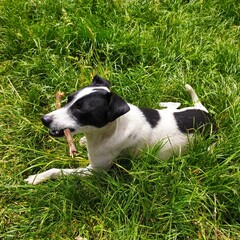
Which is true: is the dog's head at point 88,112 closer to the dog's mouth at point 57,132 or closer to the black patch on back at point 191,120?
the dog's mouth at point 57,132

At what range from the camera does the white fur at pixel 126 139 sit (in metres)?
2.90

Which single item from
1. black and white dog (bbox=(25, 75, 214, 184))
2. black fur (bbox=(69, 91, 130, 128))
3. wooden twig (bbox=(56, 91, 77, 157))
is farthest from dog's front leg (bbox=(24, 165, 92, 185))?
black fur (bbox=(69, 91, 130, 128))

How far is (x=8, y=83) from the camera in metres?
3.86

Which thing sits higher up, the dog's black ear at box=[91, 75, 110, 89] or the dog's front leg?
the dog's black ear at box=[91, 75, 110, 89]

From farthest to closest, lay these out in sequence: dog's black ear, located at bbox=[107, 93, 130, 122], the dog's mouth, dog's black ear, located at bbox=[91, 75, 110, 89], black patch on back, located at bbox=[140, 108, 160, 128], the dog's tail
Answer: the dog's tail, black patch on back, located at bbox=[140, 108, 160, 128], dog's black ear, located at bbox=[91, 75, 110, 89], the dog's mouth, dog's black ear, located at bbox=[107, 93, 130, 122]

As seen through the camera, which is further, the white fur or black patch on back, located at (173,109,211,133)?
black patch on back, located at (173,109,211,133)

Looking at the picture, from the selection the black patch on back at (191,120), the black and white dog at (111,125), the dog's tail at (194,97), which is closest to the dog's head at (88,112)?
the black and white dog at (111,125)

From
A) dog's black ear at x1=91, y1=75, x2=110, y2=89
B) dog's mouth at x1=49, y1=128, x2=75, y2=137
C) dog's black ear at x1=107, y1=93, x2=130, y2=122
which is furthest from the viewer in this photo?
dog's black ear at x1=91, y1=75, x2=110, y2=89

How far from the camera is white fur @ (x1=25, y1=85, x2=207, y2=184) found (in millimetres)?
2896

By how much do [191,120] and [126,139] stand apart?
0.58 meters

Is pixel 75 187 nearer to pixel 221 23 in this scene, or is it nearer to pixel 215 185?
pixel 215 185

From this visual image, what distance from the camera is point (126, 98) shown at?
12.1 ft

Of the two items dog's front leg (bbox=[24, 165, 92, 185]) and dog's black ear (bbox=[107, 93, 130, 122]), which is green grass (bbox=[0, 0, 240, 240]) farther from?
dog's black ear (bbox=[107, 93, 130, 122])

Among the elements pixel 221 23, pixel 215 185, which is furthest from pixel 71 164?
pixel 221 23
